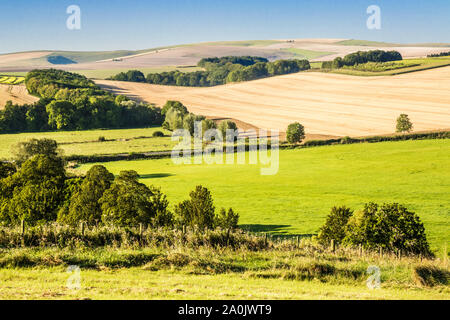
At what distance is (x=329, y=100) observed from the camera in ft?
481

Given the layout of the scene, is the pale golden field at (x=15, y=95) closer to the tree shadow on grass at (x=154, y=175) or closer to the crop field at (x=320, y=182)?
the crop field at (x=320, y=182)

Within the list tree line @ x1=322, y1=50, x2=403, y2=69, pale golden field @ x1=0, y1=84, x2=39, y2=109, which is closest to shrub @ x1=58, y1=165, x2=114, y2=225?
pale golden field @ x1=0, y1=84, x2=39, y2=109

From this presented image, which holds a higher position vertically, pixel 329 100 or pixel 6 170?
pixel 329 100

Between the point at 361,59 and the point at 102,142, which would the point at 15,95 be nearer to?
the point at 102,142

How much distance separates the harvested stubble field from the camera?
4480 inches

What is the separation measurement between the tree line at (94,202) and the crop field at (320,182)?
33.4 feet

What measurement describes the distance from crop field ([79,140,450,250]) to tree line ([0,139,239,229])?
10.2 meters

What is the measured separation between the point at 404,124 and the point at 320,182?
39744 mm

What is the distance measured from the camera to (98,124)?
13550cm

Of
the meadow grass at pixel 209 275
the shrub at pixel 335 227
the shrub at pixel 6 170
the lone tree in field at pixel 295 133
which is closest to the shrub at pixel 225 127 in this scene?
the lone tree in field at pixel 295 133

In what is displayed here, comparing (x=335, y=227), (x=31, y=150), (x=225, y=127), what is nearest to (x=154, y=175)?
(x=31, y=150)

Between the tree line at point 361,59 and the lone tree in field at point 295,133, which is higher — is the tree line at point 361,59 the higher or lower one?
the higher one

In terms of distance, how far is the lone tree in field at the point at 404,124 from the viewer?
9969 centimetres

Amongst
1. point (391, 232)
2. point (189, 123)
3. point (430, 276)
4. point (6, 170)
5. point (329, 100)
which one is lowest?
point (391, 232)
